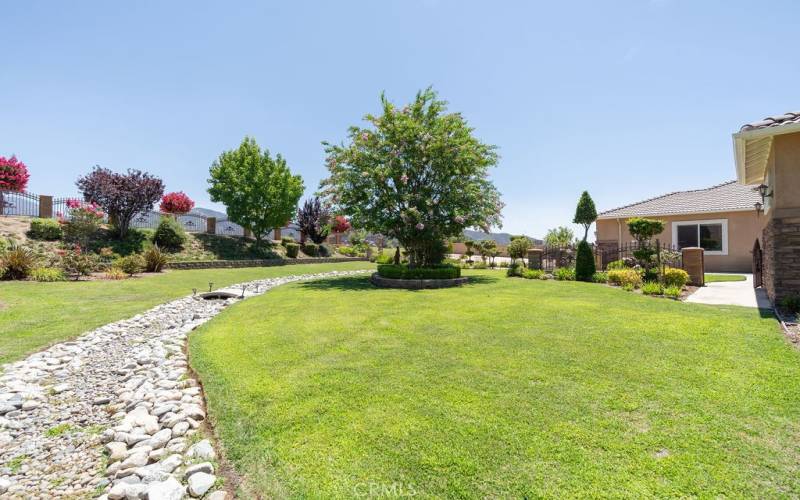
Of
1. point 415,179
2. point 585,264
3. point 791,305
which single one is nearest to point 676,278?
point 585,264

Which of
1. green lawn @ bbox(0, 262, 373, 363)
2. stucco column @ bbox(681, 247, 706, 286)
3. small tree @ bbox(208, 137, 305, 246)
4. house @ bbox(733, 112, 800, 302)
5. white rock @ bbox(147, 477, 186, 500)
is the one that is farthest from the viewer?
small tree @ bbox(208, 137, 305, 246)

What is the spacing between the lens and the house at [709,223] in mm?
15570

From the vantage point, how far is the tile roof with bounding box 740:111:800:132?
21.0 ft

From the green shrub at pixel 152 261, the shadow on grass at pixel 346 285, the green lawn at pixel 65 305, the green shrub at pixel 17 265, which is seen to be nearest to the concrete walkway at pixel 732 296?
the shadow on grass at pixel 346 285

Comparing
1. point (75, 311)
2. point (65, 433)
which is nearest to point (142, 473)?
point (65, 433)

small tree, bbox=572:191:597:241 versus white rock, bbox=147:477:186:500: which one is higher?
small tree, bbox=572:191:597:241

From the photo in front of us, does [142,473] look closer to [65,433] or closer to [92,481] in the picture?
[92,481]

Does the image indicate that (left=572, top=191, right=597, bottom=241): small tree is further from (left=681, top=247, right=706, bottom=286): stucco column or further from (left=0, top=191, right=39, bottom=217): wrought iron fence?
(left=0, top=191, right=39, bottom=217): wrought iron fence

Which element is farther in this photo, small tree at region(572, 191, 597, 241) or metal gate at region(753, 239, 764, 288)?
small tree at region(572, 191, 597, 241)

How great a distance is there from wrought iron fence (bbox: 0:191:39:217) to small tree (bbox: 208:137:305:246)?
8.98 metres

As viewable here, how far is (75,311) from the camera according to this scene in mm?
7773

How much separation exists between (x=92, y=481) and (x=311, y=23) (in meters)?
11.6

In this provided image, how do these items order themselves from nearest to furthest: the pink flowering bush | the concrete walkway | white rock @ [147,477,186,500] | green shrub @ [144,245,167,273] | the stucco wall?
white rock @ [147,477,186,500] → the concrete walkway → the stucco wall → green shrub @ [144,245,167,273] → the pink flowering bush

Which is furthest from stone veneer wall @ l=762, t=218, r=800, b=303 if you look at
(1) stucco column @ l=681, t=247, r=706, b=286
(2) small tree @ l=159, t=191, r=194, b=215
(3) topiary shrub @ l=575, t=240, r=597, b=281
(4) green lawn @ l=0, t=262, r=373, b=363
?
(2) small tree @ l=159, t=191, r=194, b=215
